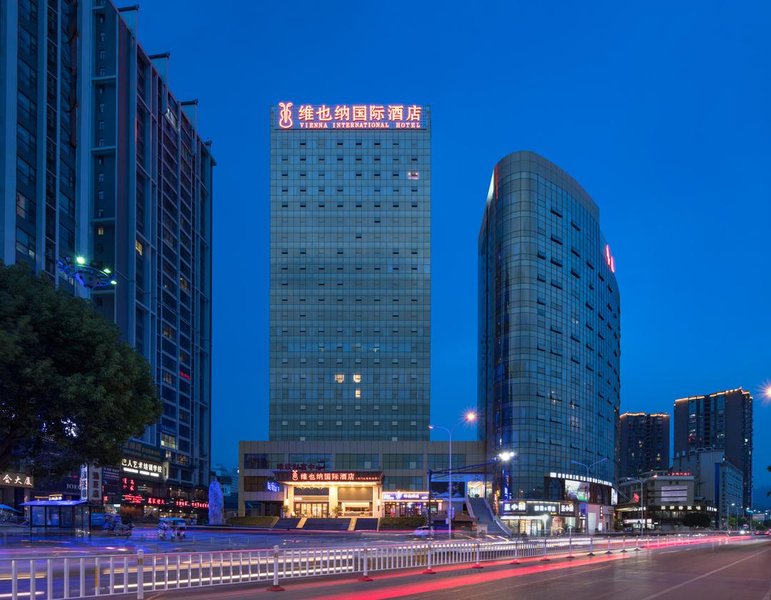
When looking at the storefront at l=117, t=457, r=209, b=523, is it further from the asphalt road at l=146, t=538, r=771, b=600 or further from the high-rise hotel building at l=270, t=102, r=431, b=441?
the asphalt road at l=146, t=538, r=771, b=600

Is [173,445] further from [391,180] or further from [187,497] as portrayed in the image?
[391,180]

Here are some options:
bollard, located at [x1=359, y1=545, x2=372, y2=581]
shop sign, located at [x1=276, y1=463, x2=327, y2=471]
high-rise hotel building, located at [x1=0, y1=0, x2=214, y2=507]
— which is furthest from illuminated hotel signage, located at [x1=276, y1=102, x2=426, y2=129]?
bollard, located at [x1=359, y1=545, x2=372, y2=581]

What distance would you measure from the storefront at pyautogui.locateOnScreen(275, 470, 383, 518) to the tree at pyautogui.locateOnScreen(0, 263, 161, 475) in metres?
89.0

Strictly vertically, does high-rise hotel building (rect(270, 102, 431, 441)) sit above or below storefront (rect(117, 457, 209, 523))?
above

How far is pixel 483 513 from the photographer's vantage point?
106562 mm

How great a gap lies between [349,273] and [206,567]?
11134 cm

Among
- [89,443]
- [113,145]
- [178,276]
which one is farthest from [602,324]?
[89,443]

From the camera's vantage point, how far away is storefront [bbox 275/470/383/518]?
116m

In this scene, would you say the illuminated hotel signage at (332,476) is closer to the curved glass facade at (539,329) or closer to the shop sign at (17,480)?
the curved glass facade at (539,329)

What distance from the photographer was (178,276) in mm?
130500

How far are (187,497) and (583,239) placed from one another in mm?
73694

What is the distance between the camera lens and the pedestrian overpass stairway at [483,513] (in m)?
96.9

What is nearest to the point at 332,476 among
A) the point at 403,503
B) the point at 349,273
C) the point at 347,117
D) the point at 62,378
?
the point at 403,503

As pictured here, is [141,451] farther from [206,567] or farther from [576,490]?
[206,567]
